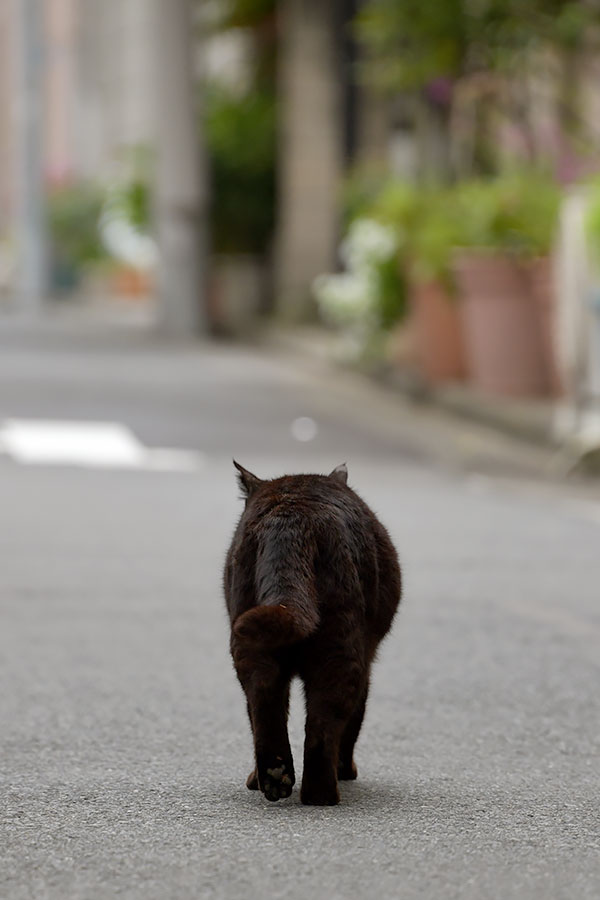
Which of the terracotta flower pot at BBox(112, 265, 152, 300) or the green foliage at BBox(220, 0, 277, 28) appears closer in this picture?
the green foliage at BBox(220, 0, 277, 28)

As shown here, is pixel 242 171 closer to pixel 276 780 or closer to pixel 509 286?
pixel 509 286

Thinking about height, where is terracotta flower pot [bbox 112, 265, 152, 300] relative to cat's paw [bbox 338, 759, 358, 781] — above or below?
below

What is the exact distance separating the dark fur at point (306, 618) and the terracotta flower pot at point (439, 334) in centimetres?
1336

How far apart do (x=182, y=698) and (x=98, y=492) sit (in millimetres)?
5252

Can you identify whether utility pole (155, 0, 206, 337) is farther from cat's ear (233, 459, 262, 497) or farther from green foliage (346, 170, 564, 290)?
cat's ear (233, 459, 262, 497)

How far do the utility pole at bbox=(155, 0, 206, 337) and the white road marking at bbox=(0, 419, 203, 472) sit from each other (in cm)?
1363

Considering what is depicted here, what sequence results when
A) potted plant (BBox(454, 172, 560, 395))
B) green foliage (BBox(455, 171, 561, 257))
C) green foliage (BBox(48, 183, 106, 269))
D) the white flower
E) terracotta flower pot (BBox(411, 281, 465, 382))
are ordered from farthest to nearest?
green foliage (BBox(48, 183, 106, 269)), the white flower, terracotta flower pot (BBox(411, 281, 465, 382)), green foliage (BBox(455, 171, 561, 257)), potted plant (BBox(454, 172, 560, 395))

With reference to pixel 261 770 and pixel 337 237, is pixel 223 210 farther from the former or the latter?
pixel 261 770

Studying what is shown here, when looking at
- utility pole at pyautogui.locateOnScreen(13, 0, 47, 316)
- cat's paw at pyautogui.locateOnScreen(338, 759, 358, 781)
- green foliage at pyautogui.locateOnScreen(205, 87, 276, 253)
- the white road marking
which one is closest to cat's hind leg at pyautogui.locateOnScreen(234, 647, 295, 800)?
cat's paw at pyautogui.locateOnScreen(338, 759, 358, 781)

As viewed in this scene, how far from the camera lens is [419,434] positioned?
50.8 feet

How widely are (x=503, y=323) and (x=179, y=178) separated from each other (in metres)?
13.4

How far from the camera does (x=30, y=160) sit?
42.4m

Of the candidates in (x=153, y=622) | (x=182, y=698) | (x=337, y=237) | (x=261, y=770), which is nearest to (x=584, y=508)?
(x=153, y=622)

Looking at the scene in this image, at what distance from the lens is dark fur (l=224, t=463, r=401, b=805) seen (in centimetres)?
438
